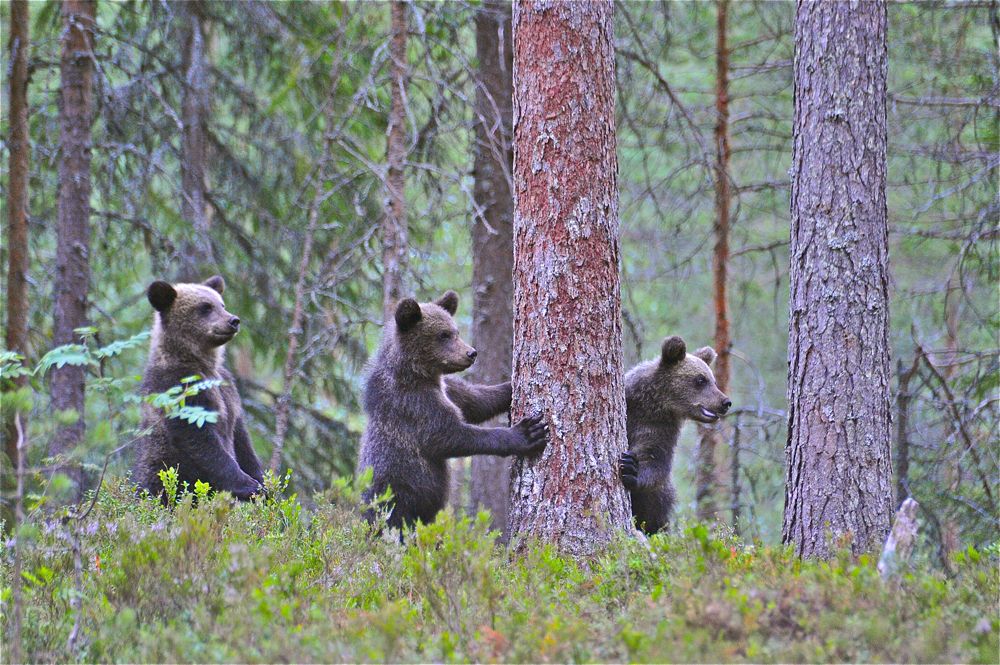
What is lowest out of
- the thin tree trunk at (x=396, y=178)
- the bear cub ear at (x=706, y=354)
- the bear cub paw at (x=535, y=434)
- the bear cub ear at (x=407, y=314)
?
the bear cub paw at (x=535, y=434)

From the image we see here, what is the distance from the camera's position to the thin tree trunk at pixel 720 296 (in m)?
11.9

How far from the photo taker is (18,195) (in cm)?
1124

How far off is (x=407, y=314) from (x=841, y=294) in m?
3.67

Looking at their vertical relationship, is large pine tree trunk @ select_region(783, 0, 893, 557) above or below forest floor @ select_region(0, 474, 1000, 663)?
above

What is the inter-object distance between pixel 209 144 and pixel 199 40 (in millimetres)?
2640

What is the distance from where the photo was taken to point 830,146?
22.3 feet

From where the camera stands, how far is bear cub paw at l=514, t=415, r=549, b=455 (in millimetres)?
6871

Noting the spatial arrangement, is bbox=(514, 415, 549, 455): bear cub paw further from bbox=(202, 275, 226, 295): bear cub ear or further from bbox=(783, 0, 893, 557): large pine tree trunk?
bbox=(202, 275, 226, 295): bear cub ear

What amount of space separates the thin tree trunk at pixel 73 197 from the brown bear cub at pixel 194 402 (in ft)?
7.69

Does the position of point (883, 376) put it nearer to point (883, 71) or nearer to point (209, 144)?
point (883, 71)

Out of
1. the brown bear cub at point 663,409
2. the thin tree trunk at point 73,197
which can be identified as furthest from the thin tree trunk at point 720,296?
the thin tree trunk at point 73,197

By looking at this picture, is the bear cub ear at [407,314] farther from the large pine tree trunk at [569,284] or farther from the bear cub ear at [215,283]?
the bear cub ear at [215,283]

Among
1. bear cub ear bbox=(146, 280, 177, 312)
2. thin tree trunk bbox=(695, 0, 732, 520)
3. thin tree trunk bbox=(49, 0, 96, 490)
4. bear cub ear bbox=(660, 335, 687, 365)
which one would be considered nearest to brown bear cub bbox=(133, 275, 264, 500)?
bear cub ear bbox=(146, 280, 177, 312)

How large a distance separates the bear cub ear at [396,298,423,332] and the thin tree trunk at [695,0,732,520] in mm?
4964
